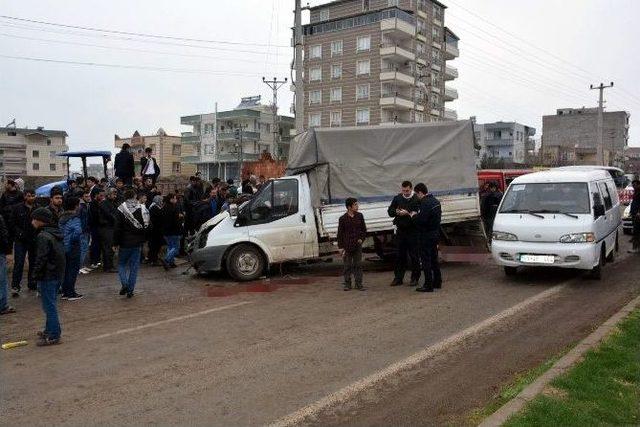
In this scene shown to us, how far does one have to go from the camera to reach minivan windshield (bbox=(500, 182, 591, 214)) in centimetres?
1041

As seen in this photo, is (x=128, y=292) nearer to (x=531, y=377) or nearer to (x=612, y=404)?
(x=531, y=377)

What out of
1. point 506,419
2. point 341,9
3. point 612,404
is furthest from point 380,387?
point 341,9

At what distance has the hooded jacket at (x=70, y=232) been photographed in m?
9.20

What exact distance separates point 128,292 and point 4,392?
4.57m

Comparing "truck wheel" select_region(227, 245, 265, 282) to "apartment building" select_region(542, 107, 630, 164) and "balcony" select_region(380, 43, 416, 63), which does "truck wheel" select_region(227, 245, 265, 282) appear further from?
"apartment building" select_region(542, 107, 630, 164)

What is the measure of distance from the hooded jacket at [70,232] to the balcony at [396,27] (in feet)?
177

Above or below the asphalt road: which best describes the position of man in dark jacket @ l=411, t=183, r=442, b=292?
above

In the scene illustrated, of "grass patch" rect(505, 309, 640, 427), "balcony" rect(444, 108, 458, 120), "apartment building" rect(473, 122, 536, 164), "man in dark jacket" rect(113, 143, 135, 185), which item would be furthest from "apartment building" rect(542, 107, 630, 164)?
"grass patch" rect(505, 309, 640, 427)

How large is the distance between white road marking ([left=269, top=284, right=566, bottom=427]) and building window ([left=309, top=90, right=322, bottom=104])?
5940 cm

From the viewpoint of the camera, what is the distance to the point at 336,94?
64.3 metres

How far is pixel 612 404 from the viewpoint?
4555 mm

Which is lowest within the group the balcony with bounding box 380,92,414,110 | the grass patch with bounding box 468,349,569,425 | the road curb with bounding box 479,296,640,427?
the grass patch with bounding box 468,349,569,425

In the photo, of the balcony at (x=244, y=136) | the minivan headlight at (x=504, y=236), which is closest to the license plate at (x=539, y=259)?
the minivan headlight at (x=504, y=236)

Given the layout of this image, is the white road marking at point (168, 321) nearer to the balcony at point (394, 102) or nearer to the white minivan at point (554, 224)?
the white minivan at point (554, 224)
